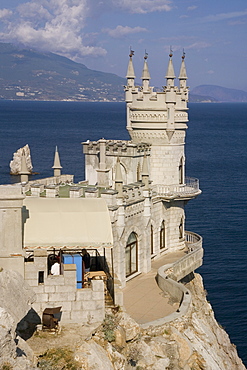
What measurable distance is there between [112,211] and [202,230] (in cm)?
3701

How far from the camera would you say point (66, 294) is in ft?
74.5

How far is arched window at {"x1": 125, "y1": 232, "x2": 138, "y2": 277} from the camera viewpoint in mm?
35469

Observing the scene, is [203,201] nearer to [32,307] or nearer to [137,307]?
[137,307]

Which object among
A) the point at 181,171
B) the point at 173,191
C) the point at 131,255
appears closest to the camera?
the point at 131,255

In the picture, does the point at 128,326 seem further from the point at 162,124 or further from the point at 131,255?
the point at 162,124

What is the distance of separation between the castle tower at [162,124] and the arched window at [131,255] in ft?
23.5

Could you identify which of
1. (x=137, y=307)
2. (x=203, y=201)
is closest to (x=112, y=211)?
(x=137, y=307)

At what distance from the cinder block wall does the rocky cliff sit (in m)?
0.55

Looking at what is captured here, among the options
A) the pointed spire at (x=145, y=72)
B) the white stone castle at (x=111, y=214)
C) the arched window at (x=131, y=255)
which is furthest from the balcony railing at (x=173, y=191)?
the pointed spire at (x=145, y=72)

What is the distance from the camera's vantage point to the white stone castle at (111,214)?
74.5ft

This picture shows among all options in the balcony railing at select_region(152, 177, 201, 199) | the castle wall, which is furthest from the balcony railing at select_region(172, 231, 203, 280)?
the castle wall

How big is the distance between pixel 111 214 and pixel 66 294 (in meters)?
10.4

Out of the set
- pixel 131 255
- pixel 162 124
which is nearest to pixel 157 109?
pixel 162 124

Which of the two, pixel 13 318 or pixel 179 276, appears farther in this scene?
pixel 179 276
